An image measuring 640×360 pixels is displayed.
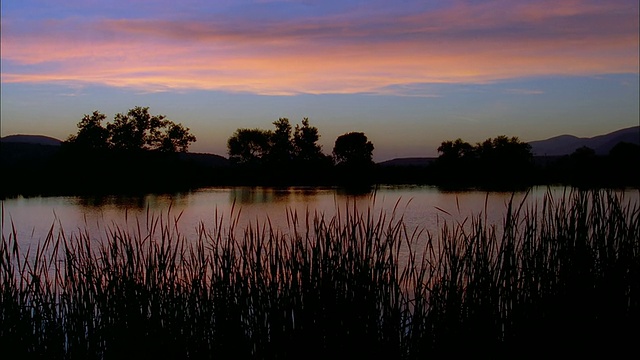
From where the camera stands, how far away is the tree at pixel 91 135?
37844 millimetres

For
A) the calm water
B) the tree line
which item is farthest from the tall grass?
the tree line

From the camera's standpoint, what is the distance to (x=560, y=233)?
16.7 feet

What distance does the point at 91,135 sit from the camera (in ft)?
125

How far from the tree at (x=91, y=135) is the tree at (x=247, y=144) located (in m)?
10.7

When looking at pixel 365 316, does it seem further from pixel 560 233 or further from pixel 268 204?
pixel 268 204

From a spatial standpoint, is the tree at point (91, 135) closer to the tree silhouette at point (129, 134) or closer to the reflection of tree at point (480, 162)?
the tree silhouette at point (129, 134)

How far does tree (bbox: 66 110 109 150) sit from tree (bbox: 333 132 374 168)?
14.5 meters

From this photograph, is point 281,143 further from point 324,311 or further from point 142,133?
point 324,311

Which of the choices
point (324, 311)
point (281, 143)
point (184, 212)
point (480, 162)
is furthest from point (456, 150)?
point (324, 311)

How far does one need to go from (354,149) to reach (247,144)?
8.67 metres

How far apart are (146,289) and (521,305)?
8.97 ft

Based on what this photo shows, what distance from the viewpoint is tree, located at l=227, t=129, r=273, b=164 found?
4734cm

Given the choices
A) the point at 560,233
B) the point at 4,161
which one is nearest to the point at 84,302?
the point at 560,233

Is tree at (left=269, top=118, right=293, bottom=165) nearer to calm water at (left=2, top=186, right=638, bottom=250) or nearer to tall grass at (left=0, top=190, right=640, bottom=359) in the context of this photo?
calm water at (left=2, top=186, right=638, bottom=250)
